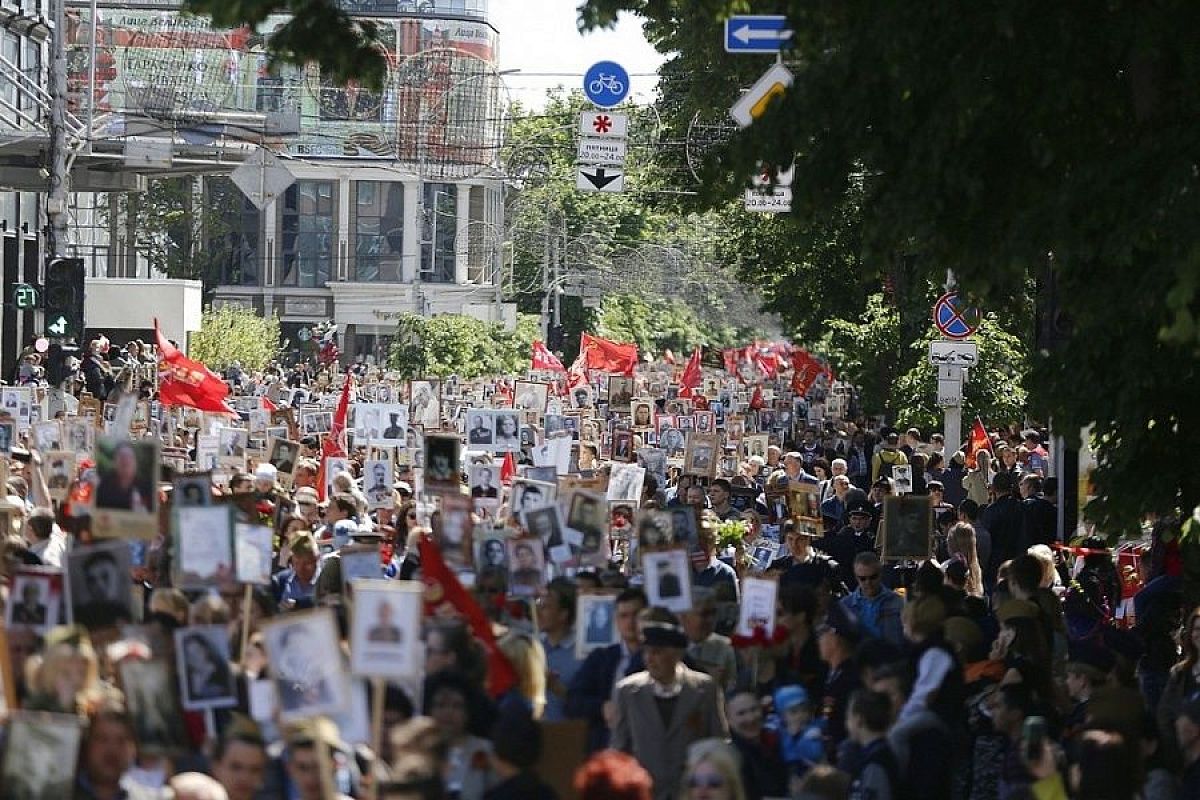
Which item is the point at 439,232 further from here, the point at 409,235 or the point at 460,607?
the point at 460,607

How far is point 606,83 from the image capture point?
27234 mm

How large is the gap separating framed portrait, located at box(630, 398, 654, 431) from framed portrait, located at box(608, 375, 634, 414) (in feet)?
6.19

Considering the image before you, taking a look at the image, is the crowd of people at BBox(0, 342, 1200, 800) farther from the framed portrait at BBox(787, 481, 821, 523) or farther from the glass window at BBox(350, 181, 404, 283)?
the glass window at BBox(350, 181, 404, 283)

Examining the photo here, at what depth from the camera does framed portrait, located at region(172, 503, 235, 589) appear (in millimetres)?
10789

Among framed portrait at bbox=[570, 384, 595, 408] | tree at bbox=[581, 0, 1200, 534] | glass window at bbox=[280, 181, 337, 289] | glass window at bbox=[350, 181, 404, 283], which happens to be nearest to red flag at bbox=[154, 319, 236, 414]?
framed portrait at bbox=[570, 384, 595, 408]

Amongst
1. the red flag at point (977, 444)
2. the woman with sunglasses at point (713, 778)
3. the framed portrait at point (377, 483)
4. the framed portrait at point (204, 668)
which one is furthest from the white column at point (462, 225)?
the woman with sunglasses at point (713, 778)

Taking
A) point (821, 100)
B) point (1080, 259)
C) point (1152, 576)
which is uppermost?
point (821, 100)

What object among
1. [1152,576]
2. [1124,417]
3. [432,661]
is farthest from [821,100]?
[1152,576]

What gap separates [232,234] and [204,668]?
102926 mm

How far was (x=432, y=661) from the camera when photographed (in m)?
9.77

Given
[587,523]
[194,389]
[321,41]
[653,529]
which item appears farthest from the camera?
[194,389]

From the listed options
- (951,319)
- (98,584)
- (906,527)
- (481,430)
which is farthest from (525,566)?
(951,319)

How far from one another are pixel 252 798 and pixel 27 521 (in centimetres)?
816

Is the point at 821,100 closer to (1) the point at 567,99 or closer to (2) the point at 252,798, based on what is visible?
(2) the point at 252,798
